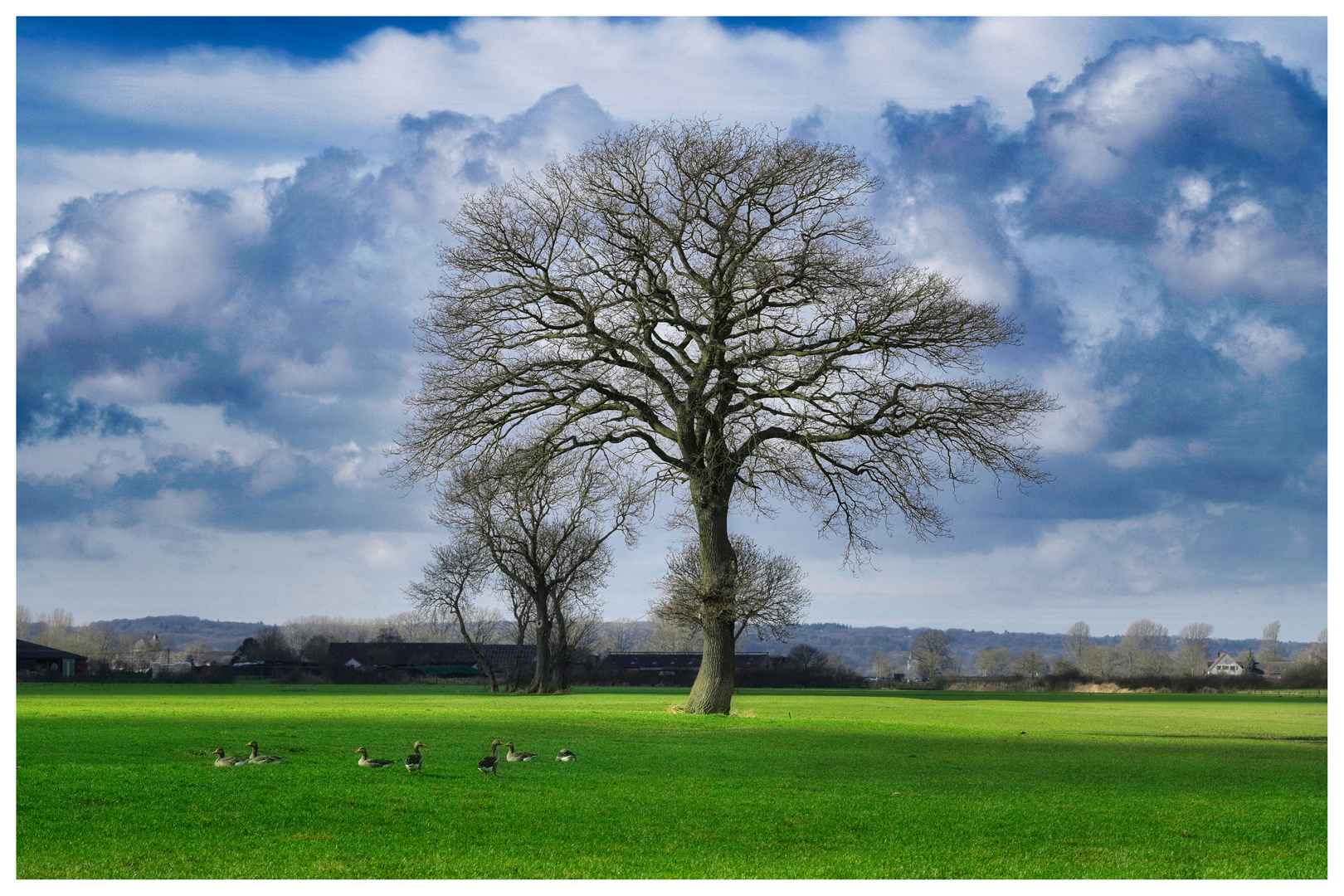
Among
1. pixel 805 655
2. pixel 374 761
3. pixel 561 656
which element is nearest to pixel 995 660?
pixel 805 655

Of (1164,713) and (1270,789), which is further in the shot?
(1164,713)

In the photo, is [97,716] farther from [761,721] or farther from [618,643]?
[618,643]

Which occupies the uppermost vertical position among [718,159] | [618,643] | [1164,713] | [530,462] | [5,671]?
[718,159]

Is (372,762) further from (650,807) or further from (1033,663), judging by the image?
(1033,663)

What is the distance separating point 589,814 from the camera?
12773mm

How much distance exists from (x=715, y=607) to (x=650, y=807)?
16.4 m

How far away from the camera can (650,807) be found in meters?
13.4

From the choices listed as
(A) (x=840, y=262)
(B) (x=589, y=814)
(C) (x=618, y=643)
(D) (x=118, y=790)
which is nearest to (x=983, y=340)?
(A) (x=840, y=262)

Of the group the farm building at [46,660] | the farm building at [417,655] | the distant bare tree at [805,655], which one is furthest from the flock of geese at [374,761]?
the farm building at [417,655]

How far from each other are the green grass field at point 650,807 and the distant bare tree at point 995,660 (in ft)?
471

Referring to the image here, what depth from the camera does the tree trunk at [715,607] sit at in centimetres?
2988

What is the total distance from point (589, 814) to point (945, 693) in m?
74.3

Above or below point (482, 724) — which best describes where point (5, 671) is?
above

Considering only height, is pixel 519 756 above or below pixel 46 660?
above
